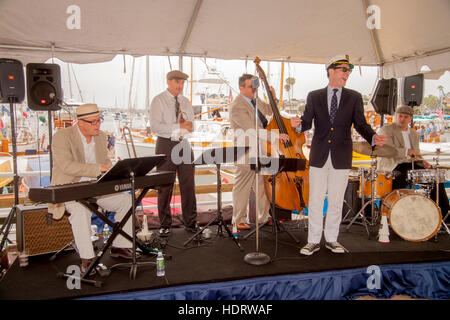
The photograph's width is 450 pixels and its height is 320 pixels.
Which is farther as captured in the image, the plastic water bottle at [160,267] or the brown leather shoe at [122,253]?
the brown leather shoe at [122,253]

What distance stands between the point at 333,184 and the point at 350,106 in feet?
2.65

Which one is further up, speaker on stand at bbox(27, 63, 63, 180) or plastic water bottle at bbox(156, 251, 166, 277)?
speaker on stand at bbox(27, 63, 63, 180)

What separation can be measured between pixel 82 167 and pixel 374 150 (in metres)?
3.25

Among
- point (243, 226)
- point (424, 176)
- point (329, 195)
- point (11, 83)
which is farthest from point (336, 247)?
point (11, 83)

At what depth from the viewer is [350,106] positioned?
133 inches

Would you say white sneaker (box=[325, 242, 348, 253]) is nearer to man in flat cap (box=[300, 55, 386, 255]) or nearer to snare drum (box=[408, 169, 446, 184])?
man in flat cap (box=[300, 55, 386, 255])

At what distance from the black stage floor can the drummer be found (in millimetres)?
875

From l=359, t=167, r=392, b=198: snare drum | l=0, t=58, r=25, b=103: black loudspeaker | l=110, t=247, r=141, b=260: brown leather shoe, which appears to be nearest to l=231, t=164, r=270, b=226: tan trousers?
l=359, t=167, r=392, b=198: snare drum

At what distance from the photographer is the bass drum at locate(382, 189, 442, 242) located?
12.4 ft

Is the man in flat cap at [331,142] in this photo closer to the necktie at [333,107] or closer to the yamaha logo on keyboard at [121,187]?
the necktie at [333,107]

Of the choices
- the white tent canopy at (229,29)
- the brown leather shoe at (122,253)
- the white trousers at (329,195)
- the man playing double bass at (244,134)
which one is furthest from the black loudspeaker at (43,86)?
the white trousers at (329,195)

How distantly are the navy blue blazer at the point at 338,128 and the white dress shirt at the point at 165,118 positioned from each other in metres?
1.68

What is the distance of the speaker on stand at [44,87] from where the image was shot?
4.02 metres
